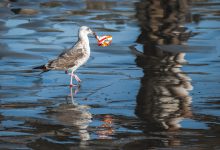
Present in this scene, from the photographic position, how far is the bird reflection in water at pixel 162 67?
32.1 feet

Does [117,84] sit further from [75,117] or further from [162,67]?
[75,117]

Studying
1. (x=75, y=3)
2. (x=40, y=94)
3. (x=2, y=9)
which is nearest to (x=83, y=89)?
(x=40, y=94)

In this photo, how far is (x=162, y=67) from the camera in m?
13.4

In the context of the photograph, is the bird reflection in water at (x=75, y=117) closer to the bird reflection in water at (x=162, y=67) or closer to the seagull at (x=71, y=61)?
the bird reflection in water at (x=162, y=67)

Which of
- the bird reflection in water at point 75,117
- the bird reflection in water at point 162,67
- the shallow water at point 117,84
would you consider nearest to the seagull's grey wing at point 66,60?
the shallow water at point 117,84

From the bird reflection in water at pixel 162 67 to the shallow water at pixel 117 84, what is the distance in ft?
0.06

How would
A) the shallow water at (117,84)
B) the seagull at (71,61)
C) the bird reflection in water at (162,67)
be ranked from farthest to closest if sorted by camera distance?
the seagull at (71,61) → the bird reflection in water at (162,67) → the shallow water at (117,84)

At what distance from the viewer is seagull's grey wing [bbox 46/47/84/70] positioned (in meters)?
12.1

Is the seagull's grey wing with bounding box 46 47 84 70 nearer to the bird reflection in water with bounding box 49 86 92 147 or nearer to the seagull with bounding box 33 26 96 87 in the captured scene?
the seagull with bounding box 33 26 96 87

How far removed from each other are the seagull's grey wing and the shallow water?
34 centimetres

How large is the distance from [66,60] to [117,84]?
98 centimetres

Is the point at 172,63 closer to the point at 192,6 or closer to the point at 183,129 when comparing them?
the point at 183,129

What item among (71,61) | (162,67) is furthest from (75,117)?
(162,67)

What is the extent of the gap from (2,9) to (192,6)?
20.4 feet
